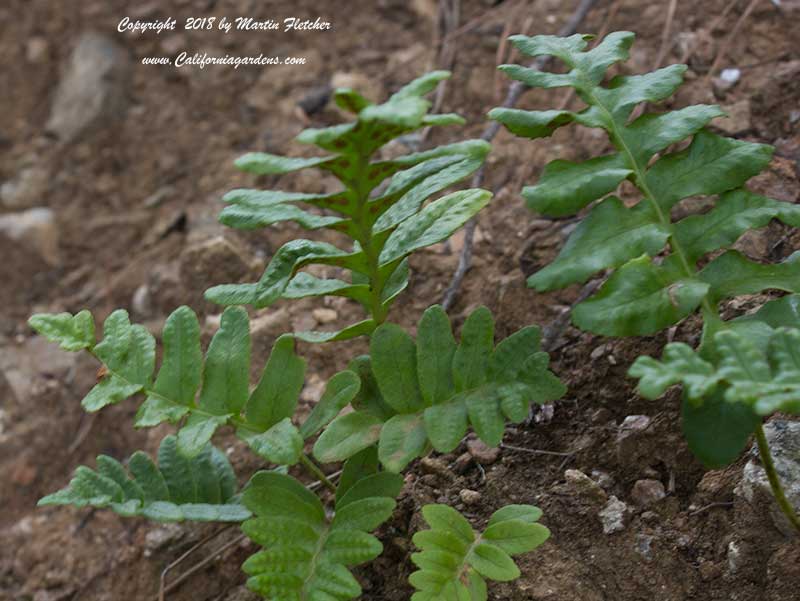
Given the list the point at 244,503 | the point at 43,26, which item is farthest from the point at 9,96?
the point at 244,503

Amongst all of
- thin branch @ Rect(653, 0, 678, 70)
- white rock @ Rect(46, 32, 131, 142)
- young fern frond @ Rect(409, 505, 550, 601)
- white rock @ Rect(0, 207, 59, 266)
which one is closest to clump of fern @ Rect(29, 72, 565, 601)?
young fern frond @ Rect(409, 505, 550, 601)

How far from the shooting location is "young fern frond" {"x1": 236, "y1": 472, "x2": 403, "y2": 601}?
1698 mm

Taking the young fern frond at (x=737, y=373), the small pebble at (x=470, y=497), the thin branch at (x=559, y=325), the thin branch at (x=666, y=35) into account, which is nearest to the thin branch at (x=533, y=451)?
the small pebble at (x=470, y=497)

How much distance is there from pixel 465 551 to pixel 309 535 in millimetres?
291

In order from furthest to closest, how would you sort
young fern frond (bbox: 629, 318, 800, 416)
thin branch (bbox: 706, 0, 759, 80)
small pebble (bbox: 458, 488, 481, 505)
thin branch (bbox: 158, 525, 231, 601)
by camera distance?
thin branch (bbox: 706, 0, 759, 80), thin branch (bbox: 158, 525, 231, 601), small pebble (bbox: 458, 488, 481, 505), young fern frond (bbox: 629, 318, 800, 416)

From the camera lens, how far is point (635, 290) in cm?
169

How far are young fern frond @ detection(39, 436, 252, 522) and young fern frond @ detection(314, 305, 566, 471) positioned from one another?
303 mm

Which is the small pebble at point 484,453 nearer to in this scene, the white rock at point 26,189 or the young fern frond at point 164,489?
the young fern frond at point 164,489

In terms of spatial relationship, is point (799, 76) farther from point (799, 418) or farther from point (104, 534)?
point (104, 534)

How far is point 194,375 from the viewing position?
1841mm

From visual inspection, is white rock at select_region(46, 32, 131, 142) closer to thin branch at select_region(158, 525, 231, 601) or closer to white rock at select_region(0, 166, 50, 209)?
white rock at select_region(0, 166, 50, 209)

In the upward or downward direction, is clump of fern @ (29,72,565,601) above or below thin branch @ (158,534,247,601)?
above

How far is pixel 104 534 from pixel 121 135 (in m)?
1.78

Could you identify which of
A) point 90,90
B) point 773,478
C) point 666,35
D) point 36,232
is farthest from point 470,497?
point 90,90
